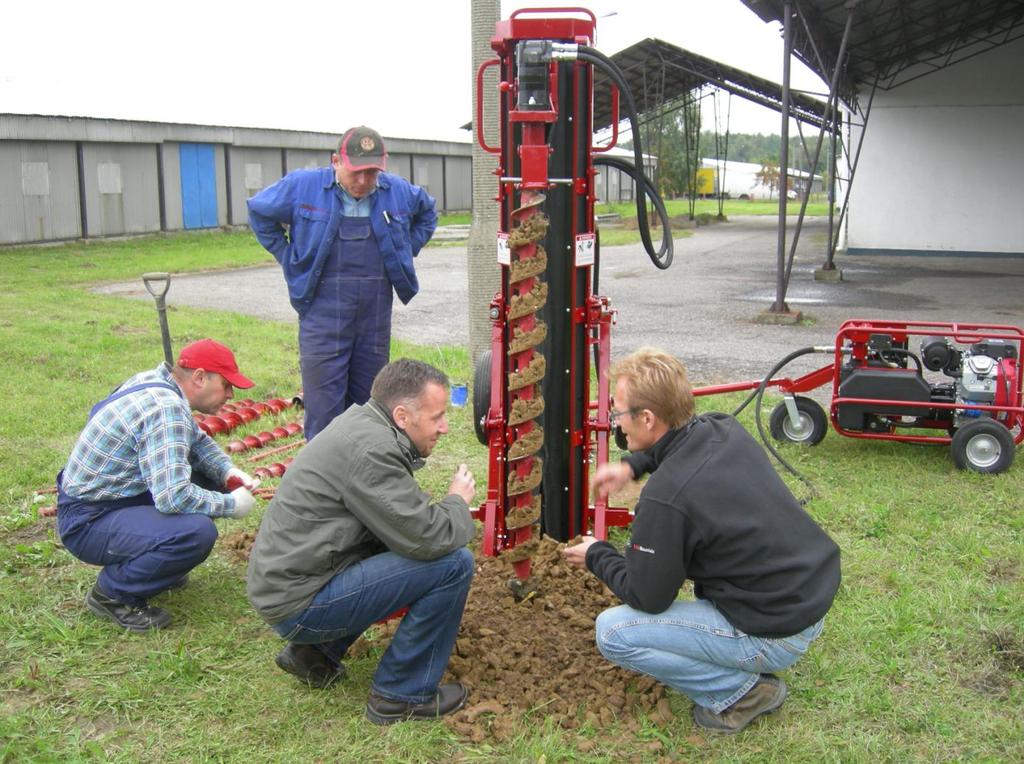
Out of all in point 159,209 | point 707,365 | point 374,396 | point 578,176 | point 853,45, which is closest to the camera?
point 374,396

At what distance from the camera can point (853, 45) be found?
57.6 feet

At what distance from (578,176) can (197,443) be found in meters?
1.94

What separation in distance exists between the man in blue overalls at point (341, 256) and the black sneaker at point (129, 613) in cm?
161

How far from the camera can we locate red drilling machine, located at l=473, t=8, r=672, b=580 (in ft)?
12.6

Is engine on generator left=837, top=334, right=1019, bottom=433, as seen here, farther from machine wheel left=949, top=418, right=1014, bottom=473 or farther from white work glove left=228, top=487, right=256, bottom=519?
white work glove left=228, top=487, right=256, bottom=519

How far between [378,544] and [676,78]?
99.8ft

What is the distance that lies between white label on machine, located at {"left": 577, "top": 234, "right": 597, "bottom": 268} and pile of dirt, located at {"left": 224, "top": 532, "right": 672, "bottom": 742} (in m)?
1.23

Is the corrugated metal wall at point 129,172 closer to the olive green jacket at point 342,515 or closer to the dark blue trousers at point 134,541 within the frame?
the dark blue trousers at point 134,541

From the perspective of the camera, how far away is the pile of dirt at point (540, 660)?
3455mm

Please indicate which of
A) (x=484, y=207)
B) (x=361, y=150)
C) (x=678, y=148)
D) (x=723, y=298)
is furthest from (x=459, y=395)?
(x=678, y=148)

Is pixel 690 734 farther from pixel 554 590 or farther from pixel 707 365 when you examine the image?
pixel 707 365

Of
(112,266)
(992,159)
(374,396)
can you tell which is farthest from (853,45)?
(374,396)

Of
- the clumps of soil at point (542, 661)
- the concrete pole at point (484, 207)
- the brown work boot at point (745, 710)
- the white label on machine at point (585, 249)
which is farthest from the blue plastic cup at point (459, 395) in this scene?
the brown work boot at point (745, 710)

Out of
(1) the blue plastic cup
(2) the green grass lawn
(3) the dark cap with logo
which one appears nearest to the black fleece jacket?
(2) the green grass lawn
